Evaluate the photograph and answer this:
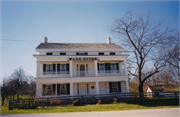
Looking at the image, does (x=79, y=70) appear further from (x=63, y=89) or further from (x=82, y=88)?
(x=63, y=89)

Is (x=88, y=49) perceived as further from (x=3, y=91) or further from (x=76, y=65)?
(x=3, y=91)

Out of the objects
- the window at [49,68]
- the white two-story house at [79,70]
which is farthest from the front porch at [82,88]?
the window at [49,68]

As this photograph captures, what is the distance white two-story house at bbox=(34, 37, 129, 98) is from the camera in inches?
845

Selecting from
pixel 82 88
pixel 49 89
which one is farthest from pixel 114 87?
pixel 49 89

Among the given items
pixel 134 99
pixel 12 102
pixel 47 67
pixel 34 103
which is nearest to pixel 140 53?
pixel 134 99

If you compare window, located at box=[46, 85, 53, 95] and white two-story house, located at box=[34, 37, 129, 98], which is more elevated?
white two-story house, located at box=[34, 37, 129, 98]

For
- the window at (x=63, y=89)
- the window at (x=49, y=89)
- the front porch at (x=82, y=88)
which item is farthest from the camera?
the window at (x=63, y=89)

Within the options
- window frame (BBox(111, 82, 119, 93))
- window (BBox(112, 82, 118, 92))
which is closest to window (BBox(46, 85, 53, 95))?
window frame (BBox(111, 82, 119, 93))

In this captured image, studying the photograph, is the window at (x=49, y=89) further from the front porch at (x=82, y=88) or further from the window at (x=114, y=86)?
the window at (x=114, y=86)

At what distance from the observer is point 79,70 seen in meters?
24.1

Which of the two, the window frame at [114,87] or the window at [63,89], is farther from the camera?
the window frame at [114,87]

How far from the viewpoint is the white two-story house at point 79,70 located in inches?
845

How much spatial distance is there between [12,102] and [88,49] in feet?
45.3

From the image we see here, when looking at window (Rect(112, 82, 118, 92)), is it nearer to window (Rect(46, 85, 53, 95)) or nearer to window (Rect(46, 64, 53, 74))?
window (Rect(46, 85, 53, 95))
